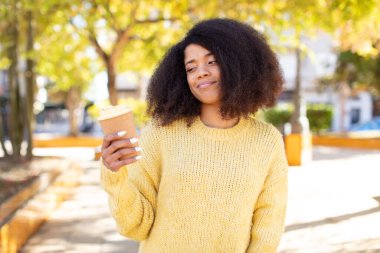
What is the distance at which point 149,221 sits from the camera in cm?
211

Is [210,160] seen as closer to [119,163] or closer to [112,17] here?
[119,163]

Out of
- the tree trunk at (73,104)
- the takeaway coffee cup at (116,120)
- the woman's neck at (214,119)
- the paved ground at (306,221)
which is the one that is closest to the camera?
the takeaway coffee cup at (116,120)

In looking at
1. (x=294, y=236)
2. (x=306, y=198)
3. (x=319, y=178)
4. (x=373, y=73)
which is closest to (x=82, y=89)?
(x=373, y=73)

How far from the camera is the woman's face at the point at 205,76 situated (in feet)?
6.84

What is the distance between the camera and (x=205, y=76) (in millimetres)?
2086

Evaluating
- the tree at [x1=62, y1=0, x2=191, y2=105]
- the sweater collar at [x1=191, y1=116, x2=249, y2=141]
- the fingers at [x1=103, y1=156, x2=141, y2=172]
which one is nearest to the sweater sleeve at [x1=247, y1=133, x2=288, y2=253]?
the sweater collar at [x1=191, y1=116, x2=249, y2=141]

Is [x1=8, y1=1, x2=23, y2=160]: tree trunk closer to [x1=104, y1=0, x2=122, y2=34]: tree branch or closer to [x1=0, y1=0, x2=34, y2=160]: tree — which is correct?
[x1=0, y1=0, x2=34, y2=160]: tree

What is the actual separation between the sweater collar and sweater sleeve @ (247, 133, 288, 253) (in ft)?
0.46

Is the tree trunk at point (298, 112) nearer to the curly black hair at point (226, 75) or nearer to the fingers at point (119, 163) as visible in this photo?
the curly black hair at point (226, 75)

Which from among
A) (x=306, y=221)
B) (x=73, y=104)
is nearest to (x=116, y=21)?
(x=306, y=221)

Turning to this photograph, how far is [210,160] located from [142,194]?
0.27 meters

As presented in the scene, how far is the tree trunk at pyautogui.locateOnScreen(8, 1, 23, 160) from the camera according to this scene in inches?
470

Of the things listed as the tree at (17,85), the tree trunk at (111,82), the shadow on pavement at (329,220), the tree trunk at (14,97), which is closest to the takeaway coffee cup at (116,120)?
the shadow on pavement at (329,220)

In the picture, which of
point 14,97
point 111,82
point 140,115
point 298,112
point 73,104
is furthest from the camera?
point 73,104
